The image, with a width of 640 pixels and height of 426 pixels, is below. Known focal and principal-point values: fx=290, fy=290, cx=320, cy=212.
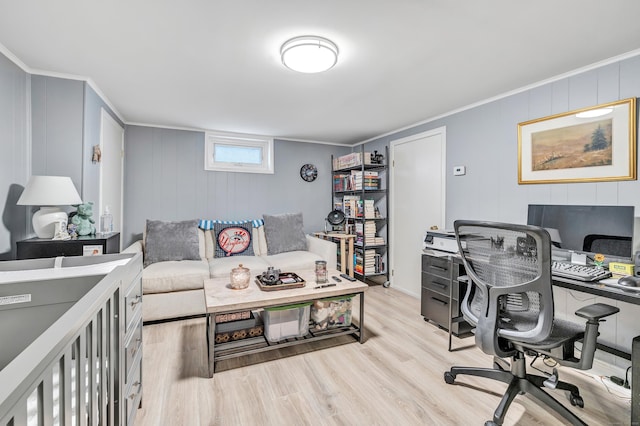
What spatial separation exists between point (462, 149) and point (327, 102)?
4.94 ft

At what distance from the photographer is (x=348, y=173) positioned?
4.73 metres

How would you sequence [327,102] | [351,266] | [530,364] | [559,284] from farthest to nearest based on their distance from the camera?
[351,266], [327,102], [530,364], [559,284]

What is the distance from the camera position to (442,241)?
2.78 meters

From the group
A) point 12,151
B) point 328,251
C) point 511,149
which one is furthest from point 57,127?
point 511,149

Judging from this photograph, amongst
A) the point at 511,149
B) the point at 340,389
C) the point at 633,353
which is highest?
the point at 511,149

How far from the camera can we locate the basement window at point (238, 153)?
4.05m

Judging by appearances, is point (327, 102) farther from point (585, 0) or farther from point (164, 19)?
point (585, 0)

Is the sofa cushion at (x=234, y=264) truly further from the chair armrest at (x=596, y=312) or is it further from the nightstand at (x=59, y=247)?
the chair armrest at (x=596, y=312)

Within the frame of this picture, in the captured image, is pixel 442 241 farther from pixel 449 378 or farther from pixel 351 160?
pixel 351 160

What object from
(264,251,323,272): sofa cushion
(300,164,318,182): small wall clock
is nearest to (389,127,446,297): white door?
(264,251,323,272): sofa cushion

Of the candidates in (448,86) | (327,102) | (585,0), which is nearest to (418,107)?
(448,86)

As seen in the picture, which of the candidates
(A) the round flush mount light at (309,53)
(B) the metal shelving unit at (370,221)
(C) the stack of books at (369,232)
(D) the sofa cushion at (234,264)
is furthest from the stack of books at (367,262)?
(A) the round flush mount light at (309,53)

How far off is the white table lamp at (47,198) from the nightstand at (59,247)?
0.11m

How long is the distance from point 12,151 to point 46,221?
0.53 m
